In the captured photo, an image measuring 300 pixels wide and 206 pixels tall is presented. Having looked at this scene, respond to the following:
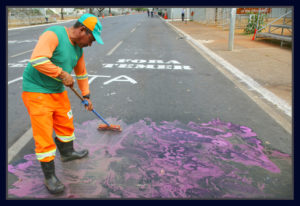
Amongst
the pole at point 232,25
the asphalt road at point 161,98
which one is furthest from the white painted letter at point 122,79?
the pole at point 232,25

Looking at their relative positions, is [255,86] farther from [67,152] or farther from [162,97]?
[67,152]

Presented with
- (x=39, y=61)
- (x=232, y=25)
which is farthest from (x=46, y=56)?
(x=232, y=25)

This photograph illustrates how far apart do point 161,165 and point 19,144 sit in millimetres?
2035

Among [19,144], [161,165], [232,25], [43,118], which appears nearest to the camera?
[43,118]

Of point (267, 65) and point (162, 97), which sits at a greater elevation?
point (267, 65)

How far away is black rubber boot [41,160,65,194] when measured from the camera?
2.52 metres

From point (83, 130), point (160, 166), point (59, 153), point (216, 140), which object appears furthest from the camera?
point (83, 130)

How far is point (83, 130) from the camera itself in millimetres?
3906

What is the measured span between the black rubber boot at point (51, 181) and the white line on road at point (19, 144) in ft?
2.74

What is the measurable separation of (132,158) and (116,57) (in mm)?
7323

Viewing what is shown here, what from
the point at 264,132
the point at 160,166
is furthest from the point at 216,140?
the point at 160,166

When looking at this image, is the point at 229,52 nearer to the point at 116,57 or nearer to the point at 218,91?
the point at 116,57

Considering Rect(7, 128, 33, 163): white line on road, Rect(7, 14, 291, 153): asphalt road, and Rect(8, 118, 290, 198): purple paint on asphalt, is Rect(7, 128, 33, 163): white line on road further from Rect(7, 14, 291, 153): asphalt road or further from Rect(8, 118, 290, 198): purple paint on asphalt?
Rect(8, 118, 290, 198): purple paint on asphalt

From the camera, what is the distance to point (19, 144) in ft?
11.4
